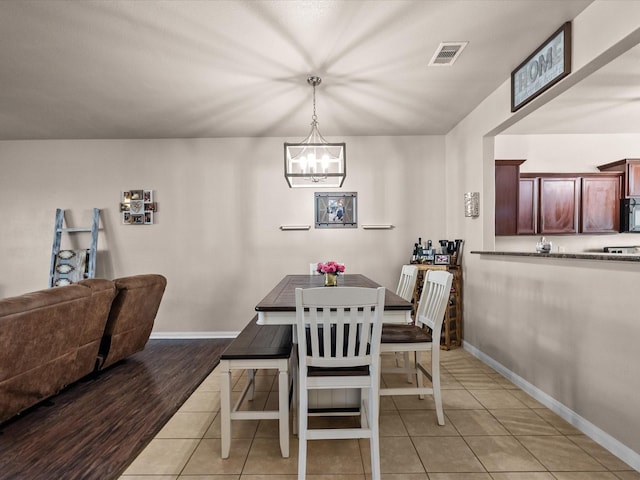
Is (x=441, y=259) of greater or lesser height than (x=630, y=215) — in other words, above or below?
below

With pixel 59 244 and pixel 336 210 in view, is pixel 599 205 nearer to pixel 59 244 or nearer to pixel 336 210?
pixel 336 210

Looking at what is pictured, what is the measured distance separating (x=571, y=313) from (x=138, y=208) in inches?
192

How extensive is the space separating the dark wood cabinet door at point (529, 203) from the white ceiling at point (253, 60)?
3.38 ft

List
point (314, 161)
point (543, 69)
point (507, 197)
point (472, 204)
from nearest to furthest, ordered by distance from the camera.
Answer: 1. point (543, 69)
2. point (314, 161)
3. point (472, 204)
4. point (507, 197)

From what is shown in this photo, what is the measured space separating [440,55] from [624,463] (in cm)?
289

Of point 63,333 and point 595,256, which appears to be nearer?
point 595,256

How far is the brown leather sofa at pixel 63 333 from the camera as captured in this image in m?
2.17

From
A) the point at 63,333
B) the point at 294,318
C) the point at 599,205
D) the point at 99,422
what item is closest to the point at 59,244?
the point at 63,333

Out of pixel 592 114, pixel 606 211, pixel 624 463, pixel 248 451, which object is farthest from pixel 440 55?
pixel 606 211

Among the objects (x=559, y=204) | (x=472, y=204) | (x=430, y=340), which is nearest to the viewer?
(x=430, y=340)

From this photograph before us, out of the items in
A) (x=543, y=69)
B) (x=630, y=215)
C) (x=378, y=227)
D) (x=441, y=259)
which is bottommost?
(x=441, y=259)

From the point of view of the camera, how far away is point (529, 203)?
424 centimetres

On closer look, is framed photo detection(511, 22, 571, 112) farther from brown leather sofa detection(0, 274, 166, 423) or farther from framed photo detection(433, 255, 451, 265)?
brown leather sofa detection(0, 274, 166, 423)

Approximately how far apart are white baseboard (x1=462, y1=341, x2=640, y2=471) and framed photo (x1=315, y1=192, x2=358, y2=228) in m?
2.36
